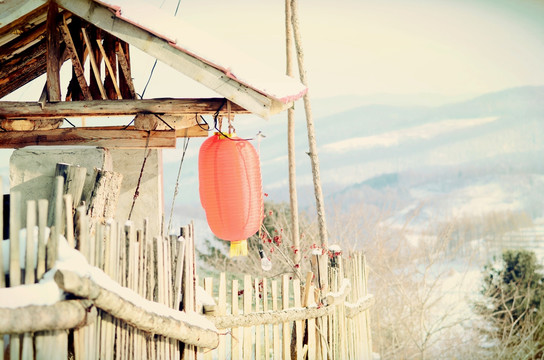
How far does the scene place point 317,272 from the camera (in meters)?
Answer: 5.41

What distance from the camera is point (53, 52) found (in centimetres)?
518

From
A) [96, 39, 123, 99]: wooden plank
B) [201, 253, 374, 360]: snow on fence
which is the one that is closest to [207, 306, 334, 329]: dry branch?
[201, 253, 374, 360]: snow on fence

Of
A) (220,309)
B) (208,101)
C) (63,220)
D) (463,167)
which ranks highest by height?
(463,167)

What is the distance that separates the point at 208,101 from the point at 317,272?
72.8 inches

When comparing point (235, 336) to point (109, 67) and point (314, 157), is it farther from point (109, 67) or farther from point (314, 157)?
point (314, 157)

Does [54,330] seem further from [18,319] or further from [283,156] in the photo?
[283,156]

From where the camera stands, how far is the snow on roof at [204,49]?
180 inches

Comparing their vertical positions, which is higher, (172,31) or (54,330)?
(172,31)

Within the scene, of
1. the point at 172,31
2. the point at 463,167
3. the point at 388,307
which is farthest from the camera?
the point at 463,167

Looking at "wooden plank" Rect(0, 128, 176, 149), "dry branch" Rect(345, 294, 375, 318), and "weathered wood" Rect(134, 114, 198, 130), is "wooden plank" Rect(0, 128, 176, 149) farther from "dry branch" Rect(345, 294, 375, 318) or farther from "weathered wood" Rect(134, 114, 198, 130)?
"dry branch" Rect(345, 294, 375, 318)

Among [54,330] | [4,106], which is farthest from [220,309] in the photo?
[4,106]

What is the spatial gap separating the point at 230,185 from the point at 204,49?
1217 millimetres

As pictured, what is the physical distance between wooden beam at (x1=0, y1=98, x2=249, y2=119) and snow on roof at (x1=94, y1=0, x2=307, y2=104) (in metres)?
0.41

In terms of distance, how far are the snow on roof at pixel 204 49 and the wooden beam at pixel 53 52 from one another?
0.69m
